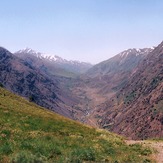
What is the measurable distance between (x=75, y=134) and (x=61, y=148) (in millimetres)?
9685

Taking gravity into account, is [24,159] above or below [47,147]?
above

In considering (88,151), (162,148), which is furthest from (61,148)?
(162,148)

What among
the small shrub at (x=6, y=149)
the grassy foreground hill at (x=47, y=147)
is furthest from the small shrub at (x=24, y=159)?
the small shrub at (x=6, y=149)

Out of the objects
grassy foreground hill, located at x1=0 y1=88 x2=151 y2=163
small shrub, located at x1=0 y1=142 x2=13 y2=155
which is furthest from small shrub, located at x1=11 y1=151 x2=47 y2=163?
small shrub, located at x1=0 y1=142 x2=13 y2=155

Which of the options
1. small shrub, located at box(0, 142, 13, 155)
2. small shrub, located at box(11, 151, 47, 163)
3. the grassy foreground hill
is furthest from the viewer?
small shrub, located at box(0, 142, 13, 155)

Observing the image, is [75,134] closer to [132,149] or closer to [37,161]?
[132,149]

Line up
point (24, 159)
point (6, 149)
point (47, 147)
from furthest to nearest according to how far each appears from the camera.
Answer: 1. point (47, 147)
2. point (6, 149)
3. point (24, 159)

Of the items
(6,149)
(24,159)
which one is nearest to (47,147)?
(6,149)

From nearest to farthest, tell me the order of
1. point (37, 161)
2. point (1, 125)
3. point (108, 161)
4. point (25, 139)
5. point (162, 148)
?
point (37, 161) < point (108, 161) < point (25, 139) < point (1, 125) < point (162, 148)

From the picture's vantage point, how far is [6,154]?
2244 cm

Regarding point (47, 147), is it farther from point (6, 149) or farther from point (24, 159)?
point (24, 159)

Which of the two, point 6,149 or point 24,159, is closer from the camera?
point 24,159

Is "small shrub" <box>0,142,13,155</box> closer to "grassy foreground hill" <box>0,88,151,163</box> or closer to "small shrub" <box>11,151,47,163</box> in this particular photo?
"grassy foreground hill" <box>0,88,151,163</box>

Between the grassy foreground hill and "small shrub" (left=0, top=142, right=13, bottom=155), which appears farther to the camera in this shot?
"small shrub" (left=0, top=142, right=13, bottom=155)
